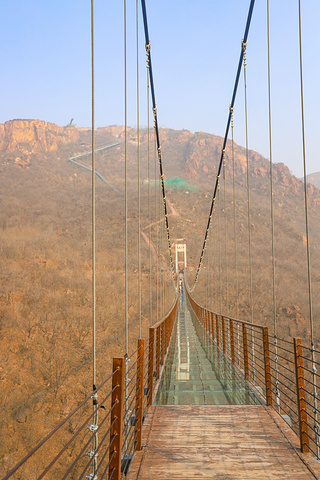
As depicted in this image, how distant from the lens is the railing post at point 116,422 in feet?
7.41

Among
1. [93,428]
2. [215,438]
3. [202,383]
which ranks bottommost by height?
[202,383]

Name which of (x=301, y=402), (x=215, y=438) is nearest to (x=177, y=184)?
(x=215, y=438)

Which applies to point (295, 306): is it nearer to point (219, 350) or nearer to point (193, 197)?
point (219, 350)

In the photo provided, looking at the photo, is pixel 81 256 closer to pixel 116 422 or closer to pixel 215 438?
pixel 215 438

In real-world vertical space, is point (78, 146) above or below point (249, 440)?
above

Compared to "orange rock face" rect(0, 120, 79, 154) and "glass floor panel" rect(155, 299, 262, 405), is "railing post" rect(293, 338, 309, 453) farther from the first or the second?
"orange rock face" rect(0, 120, 79, 154)

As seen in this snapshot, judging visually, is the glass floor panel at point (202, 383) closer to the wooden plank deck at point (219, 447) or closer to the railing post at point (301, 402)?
the wooden plank deck at point (219, 447)

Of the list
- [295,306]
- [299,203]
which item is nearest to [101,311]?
[295,306]

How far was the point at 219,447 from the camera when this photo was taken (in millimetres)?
3199

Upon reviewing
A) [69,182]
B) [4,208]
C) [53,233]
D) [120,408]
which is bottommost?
[120,408]

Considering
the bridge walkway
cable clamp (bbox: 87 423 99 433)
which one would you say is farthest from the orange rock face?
cable clamp (bbox: 87 423 99 433)

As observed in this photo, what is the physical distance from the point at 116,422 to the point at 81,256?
148 ft

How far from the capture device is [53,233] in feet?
179

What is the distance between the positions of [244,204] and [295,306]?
38.4 m
